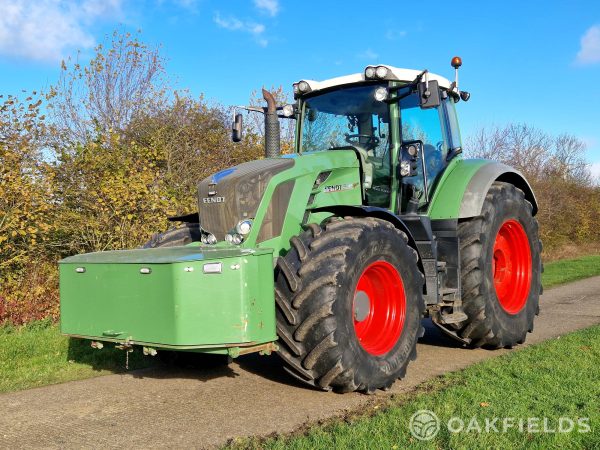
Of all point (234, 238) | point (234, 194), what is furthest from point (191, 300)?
point (234, 194)

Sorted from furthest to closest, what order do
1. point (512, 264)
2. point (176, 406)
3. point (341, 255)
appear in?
point (512, 264) < point (176, 406) < point (341, 255)

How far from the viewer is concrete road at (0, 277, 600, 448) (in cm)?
395

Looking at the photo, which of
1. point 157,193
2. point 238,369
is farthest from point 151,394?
point 157,193

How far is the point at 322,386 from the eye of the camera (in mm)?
4492

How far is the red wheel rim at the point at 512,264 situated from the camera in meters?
6.96

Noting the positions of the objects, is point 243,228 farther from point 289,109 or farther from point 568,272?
point 568,272

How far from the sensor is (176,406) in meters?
4.60

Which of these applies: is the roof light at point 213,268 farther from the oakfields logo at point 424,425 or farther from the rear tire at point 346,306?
the oakfields logo at point 424,425

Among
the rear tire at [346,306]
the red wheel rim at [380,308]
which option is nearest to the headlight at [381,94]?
the rear tire at [346,306]

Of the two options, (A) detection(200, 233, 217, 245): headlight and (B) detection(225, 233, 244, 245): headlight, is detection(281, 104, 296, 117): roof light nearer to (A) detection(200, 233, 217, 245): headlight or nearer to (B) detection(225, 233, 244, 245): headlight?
(A) detection(200, 233, 217, 245): headlight

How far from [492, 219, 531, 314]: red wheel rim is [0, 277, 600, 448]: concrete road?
1.03 metres

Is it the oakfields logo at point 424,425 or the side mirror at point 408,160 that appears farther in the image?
the side mirror at point 408,160

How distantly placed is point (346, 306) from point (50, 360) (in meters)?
3.49

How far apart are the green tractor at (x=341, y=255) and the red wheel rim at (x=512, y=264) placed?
0.02 m
